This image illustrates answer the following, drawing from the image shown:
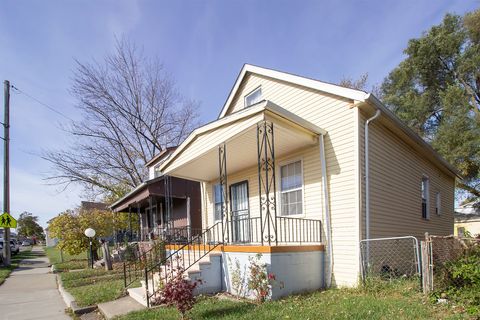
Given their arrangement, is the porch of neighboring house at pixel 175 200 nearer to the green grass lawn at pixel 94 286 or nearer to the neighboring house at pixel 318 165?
the green grass lawn at pixel 94 286

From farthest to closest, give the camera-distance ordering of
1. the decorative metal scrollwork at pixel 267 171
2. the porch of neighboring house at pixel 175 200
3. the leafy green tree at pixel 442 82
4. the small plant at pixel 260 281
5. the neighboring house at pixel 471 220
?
the neighboring house at pixel 471 220, the leafy green tree at pixel 442 82, the porch of neighboring house at pixel 175 200, the decorative metal scrollwork at pixel 267 171, the small plant at pixel 260 281

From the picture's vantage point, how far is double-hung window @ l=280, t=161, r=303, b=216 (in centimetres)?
914

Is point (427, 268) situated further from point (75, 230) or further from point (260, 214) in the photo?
point (75, 230)

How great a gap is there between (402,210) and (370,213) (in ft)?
7.44

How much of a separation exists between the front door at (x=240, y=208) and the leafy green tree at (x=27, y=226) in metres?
88.8

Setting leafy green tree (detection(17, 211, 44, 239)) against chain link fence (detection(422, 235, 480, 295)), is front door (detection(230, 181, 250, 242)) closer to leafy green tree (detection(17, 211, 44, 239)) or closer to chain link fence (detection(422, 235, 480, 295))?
chain link fence (detection(422, 235, 480, 295))

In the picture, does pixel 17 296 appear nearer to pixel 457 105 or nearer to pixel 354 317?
pixel 354 317

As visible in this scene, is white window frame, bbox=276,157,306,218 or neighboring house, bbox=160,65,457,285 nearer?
neighboring house, bbox=160,65,457,285

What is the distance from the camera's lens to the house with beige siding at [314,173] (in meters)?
7.45

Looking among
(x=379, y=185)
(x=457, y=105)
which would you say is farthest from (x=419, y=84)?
(x=379, y=185)

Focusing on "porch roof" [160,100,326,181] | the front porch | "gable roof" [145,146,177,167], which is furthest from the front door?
"gable roof" [145,146,177,167]

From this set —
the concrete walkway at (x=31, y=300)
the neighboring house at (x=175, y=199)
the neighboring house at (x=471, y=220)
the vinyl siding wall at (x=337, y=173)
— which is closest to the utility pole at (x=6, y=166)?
the neighboring house at (x=175, y=199)

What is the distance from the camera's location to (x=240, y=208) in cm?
1124

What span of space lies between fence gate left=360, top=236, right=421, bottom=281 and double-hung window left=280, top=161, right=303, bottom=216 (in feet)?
6.65
